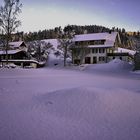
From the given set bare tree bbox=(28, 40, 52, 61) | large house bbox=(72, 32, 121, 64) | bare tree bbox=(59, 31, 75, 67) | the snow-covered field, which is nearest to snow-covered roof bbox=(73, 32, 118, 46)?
large house bbox=(72, 32, 121, 64)

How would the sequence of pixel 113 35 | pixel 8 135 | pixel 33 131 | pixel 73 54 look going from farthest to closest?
pixel 113 35
pixel 73 54
pixel 33 131
pixel 8 135

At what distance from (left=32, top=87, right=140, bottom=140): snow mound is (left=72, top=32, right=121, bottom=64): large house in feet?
199

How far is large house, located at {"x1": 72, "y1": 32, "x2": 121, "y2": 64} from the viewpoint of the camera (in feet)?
240

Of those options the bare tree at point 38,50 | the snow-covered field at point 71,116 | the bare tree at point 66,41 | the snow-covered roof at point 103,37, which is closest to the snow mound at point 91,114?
the snow-covered field at point 71,116

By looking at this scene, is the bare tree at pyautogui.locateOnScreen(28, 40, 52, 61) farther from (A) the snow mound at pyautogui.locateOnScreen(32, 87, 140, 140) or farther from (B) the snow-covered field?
(A) the snow mound at pyautogui.locateOnScreen(32, 87, 140, 140)

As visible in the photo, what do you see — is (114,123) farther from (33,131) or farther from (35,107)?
(35,107)

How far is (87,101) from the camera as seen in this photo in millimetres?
10898

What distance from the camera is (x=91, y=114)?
957 centimetres

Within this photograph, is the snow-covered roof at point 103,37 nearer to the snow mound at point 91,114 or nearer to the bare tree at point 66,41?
the bare tree at point 66,41

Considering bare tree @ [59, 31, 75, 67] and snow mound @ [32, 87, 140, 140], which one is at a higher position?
bare tree @ [59, 31, 75, 67]

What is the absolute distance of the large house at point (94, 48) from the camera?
7306 centimetres

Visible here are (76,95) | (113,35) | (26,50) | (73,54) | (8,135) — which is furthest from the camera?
(26,50)

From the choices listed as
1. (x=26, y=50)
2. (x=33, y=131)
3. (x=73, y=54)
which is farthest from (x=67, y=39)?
(x=33, y=131)

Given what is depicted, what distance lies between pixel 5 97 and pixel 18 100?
3.37 feet
